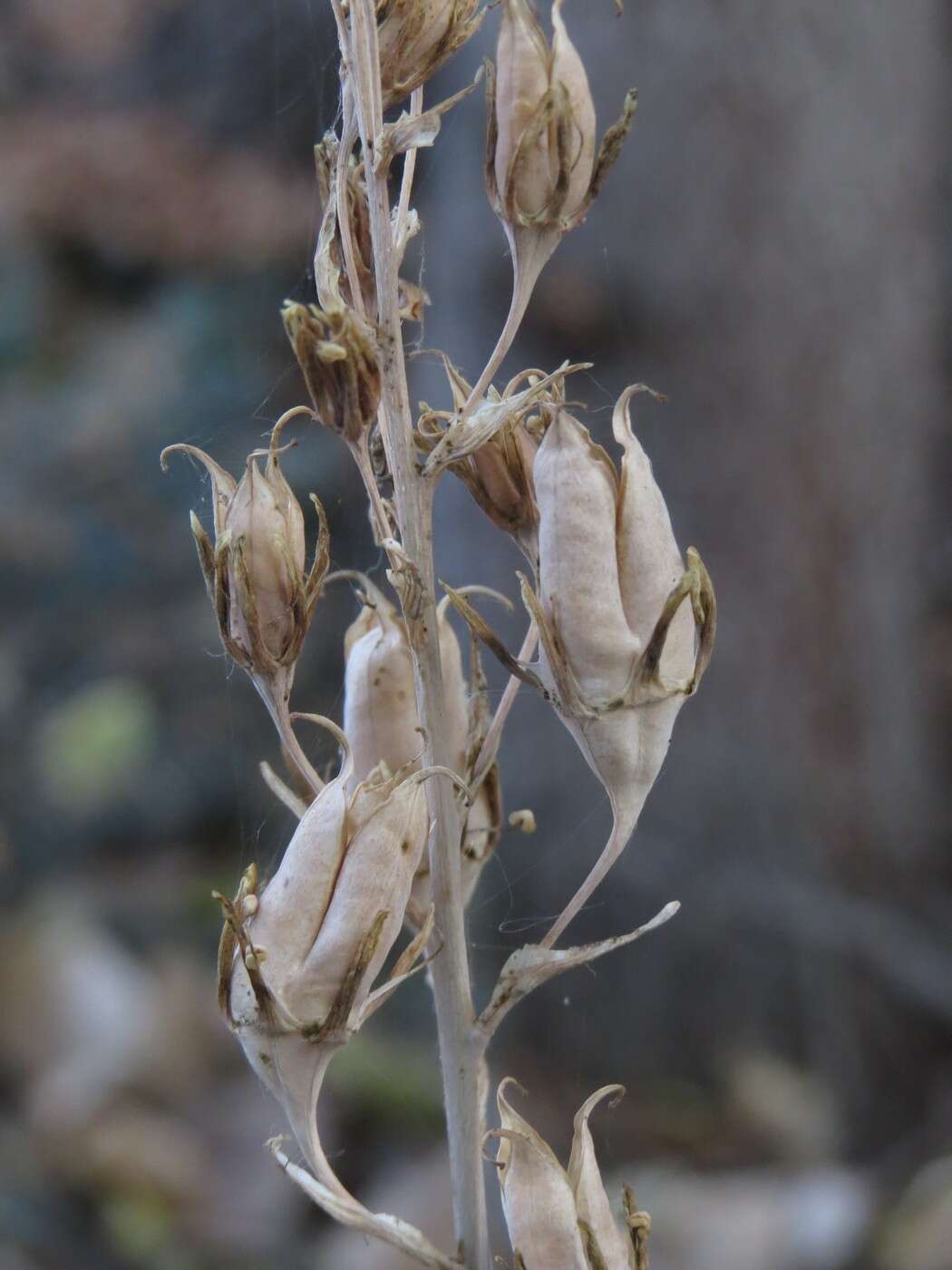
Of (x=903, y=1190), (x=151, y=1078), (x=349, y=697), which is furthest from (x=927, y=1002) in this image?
(x=349, y=697)

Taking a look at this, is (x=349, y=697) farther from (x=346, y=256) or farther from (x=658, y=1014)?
(x=658, y=1014)

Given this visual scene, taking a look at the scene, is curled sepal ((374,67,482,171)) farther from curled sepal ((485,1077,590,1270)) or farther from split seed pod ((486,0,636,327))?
curled sepal ((485,1077,590,1270))

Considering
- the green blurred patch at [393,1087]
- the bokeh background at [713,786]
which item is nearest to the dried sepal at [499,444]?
the bokeh background at [713,786]

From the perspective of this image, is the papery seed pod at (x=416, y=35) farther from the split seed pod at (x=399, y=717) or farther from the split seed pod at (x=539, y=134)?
the split seed pod at (x=399, y=717)

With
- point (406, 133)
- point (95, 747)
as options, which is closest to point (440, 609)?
point (406, 133)

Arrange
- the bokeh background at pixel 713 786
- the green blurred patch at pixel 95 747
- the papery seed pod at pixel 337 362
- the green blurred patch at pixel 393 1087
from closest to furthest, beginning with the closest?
1. the papery seed pod at pixel 337 362
2. the bokeh background at pixel 713 786
3. the green blurred patch at pixel 393 1087
4. the green blurred patch at pixel 95 747

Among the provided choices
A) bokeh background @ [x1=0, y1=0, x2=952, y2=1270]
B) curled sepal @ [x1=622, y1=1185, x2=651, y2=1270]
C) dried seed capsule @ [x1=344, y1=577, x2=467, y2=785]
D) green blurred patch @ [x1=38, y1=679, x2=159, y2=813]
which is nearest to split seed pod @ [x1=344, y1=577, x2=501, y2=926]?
dried seed capsule @ [x1=344, y1=577, x2=467, y2=785]

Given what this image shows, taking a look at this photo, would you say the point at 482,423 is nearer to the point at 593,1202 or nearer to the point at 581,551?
the point at 581,551

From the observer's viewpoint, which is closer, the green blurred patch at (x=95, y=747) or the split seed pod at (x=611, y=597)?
the split seed pod at (x=611, y=597)
